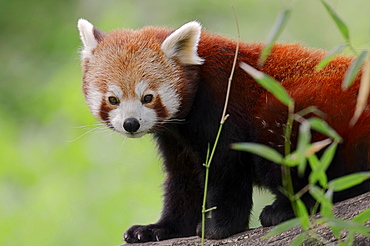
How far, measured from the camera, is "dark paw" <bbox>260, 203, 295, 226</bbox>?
2668 mm

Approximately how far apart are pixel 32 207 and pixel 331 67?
361 centimetres

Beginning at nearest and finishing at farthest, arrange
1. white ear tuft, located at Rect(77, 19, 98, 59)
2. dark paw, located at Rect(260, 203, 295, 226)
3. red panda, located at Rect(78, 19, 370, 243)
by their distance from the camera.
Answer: dark paw, located at Rect(260, 203, 295, 226) → red panda, located at Rect(78, 19, 370, 243) → white ear tuft, located at Rect(77, 19, 98, 59)

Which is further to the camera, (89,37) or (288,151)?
(89,37)

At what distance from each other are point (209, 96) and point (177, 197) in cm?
66

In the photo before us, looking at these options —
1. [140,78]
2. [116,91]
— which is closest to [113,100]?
[116,91]

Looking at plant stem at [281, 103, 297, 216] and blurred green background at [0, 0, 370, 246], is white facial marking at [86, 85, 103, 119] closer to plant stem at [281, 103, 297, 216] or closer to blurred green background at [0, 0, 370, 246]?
plant stem at [281, 103, 297, 216]

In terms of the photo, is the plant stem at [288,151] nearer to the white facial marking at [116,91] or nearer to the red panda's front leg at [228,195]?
the red panda's front leg at [228,195]

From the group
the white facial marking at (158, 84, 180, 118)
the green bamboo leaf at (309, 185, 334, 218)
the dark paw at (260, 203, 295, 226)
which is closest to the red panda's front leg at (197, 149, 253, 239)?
the dark paw at (260, 203, 295, 226)

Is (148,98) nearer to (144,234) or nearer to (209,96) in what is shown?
(209,96)

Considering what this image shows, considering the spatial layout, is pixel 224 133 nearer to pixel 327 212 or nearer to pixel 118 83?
pixel 118 83

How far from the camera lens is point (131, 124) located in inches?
111

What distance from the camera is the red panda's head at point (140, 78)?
2895mm

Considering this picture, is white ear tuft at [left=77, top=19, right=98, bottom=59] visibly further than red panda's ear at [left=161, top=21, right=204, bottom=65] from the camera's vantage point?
Yes

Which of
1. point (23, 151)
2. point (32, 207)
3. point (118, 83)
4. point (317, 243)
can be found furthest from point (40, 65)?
point (317, 243)
